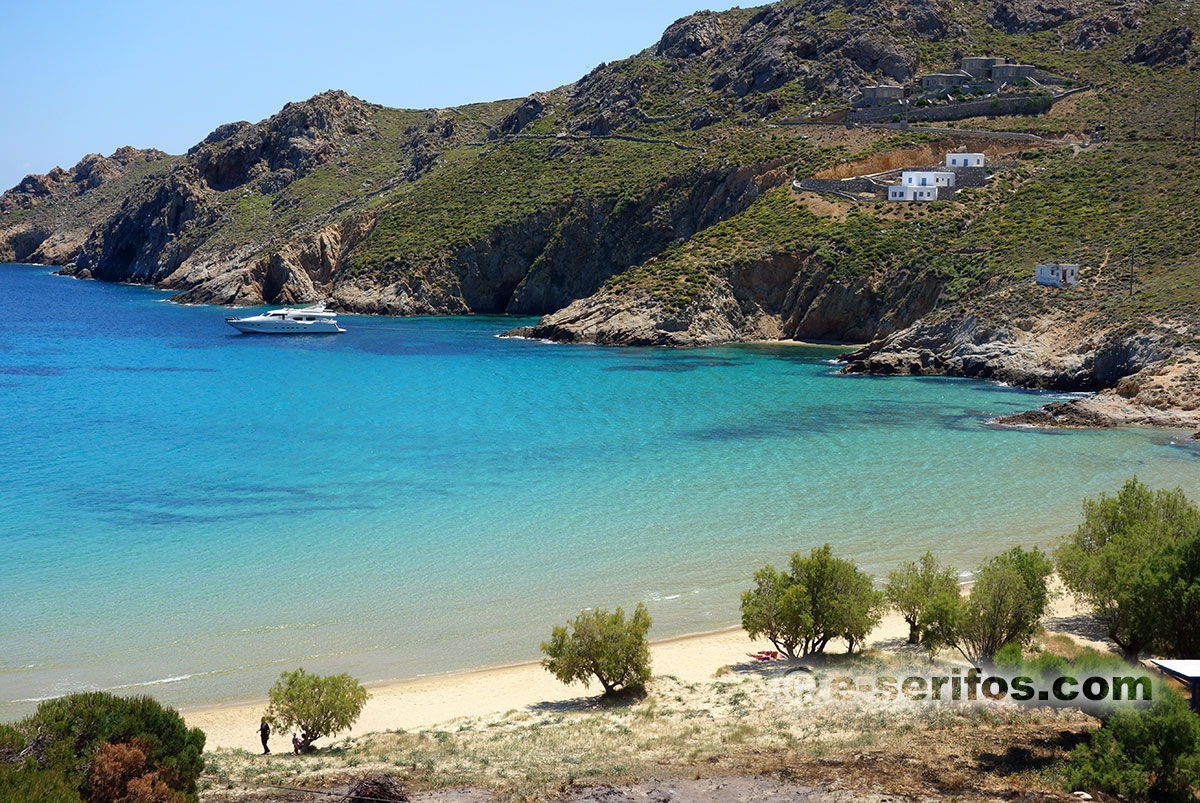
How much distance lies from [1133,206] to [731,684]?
5394 centimetres

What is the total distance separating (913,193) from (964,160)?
208 inches

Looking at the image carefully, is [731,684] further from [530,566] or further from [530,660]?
[530,566]

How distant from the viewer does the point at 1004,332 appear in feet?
177

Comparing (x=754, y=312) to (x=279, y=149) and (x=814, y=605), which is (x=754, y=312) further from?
(x=279, y=149)

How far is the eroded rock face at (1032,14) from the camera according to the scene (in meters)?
94.6

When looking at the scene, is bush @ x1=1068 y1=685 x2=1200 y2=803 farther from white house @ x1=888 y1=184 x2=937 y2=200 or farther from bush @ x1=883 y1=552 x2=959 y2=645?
white house @ x1=888 y1=184 x2=937 y2=200

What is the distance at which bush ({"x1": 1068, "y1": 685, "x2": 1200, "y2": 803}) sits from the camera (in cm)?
1173

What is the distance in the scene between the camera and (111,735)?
1197cm

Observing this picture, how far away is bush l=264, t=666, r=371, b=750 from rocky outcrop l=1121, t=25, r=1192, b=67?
85.8 meters

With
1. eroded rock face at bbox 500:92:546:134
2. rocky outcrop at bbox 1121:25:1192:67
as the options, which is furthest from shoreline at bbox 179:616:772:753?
eroded rock face at bbox 500:92:546:134

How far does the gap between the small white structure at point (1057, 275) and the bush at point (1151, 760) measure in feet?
153

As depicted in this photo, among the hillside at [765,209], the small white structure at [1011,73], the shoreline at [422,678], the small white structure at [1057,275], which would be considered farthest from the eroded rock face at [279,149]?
the shoreline at [422,678]

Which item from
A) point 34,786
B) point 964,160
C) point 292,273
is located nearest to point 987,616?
point 34,786

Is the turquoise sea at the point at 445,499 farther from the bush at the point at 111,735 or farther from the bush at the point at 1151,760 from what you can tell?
the bush at the point at 1151,760
